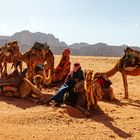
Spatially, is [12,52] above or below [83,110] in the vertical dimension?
above

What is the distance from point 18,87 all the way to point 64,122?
9.83 feet

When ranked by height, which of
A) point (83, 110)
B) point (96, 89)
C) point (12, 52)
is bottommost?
point (83, 110)

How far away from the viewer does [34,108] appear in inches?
450

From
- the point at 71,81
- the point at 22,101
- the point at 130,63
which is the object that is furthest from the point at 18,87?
the point at 130,63

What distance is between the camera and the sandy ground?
9.28 metres

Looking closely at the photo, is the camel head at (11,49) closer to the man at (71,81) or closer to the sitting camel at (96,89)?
the sitting camel at (96,89)

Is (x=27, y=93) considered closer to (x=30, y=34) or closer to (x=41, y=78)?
(x=41, y=78)

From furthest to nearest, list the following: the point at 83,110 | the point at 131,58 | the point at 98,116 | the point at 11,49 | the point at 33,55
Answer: the point at 11,49 → the point at 33,55 → the point at 131,58 → the point at 83,110 → the point at 98,116

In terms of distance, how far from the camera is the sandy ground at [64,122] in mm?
9281

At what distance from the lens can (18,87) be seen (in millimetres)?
12766

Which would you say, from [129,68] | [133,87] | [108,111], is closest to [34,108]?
[108,111]

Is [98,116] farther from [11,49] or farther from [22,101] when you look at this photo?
[11,49]

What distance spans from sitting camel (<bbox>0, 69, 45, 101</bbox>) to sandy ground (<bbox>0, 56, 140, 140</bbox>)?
271 millimetres

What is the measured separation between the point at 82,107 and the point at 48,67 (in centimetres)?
460
